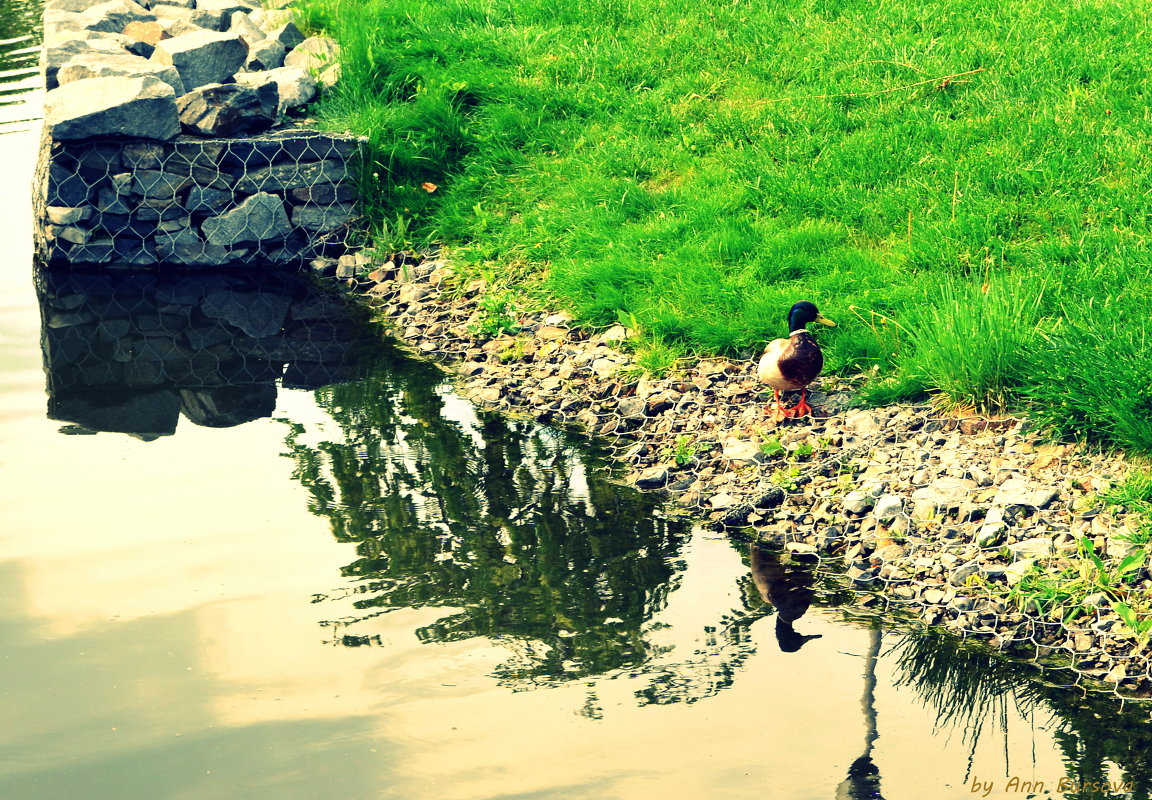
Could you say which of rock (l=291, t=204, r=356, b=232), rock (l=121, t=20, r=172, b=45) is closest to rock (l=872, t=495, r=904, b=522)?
rock (l=291, t=204, r=356, b=232)

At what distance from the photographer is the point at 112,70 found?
387 inches

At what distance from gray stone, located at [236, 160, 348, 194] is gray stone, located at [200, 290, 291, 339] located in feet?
3.10

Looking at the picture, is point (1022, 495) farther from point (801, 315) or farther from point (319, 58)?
point (319, 58)

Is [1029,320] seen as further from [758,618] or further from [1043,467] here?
[758,618]

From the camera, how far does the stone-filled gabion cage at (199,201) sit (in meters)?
9.33

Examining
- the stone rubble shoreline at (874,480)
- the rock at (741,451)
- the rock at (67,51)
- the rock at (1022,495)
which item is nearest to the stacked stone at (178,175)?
the rock at (67,51)

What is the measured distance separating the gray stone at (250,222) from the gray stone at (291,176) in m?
0.10

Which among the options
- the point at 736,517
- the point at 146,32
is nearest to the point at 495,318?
the point at 736,517

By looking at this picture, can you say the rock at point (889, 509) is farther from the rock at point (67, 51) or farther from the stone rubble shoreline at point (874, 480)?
the rock at point (67, 51)

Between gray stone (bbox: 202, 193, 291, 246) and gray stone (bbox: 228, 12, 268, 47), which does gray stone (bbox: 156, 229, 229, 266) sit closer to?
gray stone (bbox: 202, 193, 291, 246)

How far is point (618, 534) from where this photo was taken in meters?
5.96

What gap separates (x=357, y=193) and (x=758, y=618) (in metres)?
5.82

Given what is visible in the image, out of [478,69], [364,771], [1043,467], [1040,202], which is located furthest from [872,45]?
[364,771]

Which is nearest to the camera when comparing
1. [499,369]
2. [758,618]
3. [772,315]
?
[758,618]
